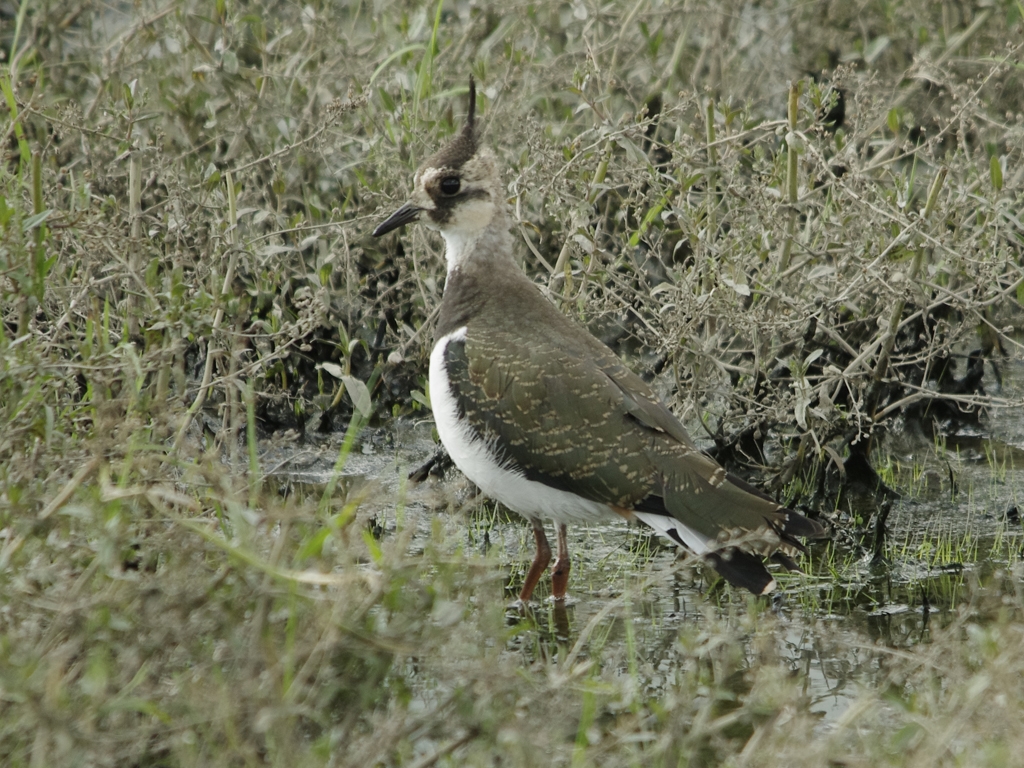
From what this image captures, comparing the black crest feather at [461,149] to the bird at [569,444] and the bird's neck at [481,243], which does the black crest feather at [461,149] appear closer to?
the bird's neck at [481,243]

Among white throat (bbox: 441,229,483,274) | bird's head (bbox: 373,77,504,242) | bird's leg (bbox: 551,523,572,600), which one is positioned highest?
bird's head (bbox: 373,77,504,242)

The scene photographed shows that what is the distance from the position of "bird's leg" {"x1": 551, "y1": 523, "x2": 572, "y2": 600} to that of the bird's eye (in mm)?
1416

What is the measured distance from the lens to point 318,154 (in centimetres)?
714

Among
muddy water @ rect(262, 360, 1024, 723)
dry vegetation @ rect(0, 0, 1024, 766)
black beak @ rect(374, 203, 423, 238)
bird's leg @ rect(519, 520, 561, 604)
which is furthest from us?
black beak @ rect(374, 203, 423, 238)

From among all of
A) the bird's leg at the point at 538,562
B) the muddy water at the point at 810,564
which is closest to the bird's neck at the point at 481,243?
the muddy water at the point at 810,564

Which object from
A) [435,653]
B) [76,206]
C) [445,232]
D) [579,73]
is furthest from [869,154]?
[435,653]

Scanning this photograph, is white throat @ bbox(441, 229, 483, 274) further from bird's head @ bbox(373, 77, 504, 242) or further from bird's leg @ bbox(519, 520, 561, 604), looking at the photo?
bird's leg @ bbox(519, 520, 561, 604)

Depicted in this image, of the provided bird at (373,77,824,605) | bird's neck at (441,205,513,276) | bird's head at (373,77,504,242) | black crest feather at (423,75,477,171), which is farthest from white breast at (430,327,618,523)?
black crest feather at (423,75,477,171)

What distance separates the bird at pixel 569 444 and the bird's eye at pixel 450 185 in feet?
1.48

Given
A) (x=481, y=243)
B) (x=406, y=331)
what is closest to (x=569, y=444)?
(x=481, y=243)

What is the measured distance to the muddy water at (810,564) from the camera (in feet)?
15.4

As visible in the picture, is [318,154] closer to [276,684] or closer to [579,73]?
[579,73]

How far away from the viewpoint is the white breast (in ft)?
16.7

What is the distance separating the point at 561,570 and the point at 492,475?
522mm
